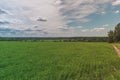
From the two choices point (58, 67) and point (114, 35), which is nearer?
point (58, 67)

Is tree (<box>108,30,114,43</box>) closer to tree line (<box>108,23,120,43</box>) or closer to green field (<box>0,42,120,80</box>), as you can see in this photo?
tree line (<box>108,23,120,43</box>)

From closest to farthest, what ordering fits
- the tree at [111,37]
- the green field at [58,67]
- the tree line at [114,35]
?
the green field at [58,67] → the tree line at [114,35] → the tree at [111,37]

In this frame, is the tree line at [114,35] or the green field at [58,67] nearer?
the green field at [58,67]

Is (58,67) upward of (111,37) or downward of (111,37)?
downward

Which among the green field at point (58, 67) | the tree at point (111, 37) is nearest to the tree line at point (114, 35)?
the tree at point (111, 37)

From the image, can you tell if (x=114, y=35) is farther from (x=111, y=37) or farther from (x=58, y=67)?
(x=58, y=67)

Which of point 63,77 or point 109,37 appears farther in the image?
point 109,37

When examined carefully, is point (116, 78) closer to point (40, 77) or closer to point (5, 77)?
point (40, 77)

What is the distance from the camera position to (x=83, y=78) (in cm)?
938

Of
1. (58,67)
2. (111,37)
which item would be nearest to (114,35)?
(111,37)

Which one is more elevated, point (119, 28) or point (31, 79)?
point (119, 28)

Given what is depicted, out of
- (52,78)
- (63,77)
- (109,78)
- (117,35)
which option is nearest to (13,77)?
(52,78)

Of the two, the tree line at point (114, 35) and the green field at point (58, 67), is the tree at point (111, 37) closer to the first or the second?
the tree line at point (114, 35)

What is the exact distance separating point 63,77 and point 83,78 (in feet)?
4.03
